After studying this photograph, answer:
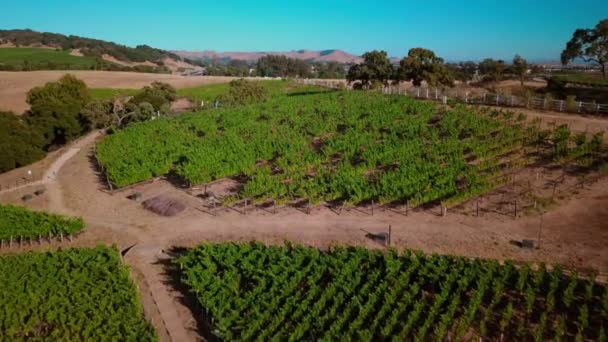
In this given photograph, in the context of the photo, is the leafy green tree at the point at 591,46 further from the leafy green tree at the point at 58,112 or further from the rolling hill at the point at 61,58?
the rolling hill at the point at 61,58

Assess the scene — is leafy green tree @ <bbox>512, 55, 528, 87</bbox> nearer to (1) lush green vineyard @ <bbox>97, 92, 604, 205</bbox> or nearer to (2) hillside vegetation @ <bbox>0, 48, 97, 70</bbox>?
(1) lush green vineyard @ <bbox>97, 92, 604, 205</bbox>

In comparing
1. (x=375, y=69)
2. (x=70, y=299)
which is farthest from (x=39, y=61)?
(x=70, y=299)

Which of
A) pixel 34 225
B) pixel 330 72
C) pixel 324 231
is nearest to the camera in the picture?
pixel 324 231

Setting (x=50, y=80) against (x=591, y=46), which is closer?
(x=591, y=46)

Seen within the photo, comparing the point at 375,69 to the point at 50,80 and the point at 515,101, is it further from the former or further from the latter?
the point at 50,80

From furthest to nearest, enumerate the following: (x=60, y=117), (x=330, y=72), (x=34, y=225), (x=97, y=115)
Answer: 1. (x=330, y=72)
2. (x=97, y=115)
3. (x=60, y=117)
4. (x=34, y=225)

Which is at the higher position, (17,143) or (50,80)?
(50,80)

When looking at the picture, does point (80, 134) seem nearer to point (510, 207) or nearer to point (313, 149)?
point (313, 149)
